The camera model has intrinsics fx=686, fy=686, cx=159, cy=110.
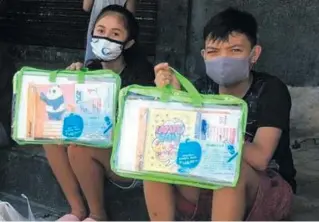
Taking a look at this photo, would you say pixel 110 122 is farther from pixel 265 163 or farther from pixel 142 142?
pixel 265 163

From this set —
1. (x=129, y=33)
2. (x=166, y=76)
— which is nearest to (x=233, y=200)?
(x=166, y=76)

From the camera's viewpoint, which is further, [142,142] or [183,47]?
[183,47]

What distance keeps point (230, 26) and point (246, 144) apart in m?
0.58

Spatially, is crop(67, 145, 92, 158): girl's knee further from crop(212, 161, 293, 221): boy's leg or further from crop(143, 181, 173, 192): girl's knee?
crop(212, 161, 293, 221): boy's leg

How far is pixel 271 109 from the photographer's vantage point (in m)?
3.02

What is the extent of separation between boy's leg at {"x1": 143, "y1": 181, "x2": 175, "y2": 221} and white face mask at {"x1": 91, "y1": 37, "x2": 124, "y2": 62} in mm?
870

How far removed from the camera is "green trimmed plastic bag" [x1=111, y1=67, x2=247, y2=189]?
2.71m

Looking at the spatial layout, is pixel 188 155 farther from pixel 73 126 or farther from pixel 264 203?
pixel 73 126

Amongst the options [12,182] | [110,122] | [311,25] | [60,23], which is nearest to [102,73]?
[110,122]

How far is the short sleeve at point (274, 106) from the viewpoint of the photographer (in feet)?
9.80

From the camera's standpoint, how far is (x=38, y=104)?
10.5 feet

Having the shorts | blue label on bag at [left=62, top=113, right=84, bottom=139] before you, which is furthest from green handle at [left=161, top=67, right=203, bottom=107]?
blue label on bag at [left=62, top=113, right=84, bottom=139]

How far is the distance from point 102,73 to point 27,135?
1.50 ft

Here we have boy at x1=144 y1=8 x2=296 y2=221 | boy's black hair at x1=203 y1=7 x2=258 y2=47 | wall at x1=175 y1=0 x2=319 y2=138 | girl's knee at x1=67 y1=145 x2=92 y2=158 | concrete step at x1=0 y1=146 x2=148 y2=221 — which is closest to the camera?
boy at x1=144 y1=8 x2=296 y2=221
